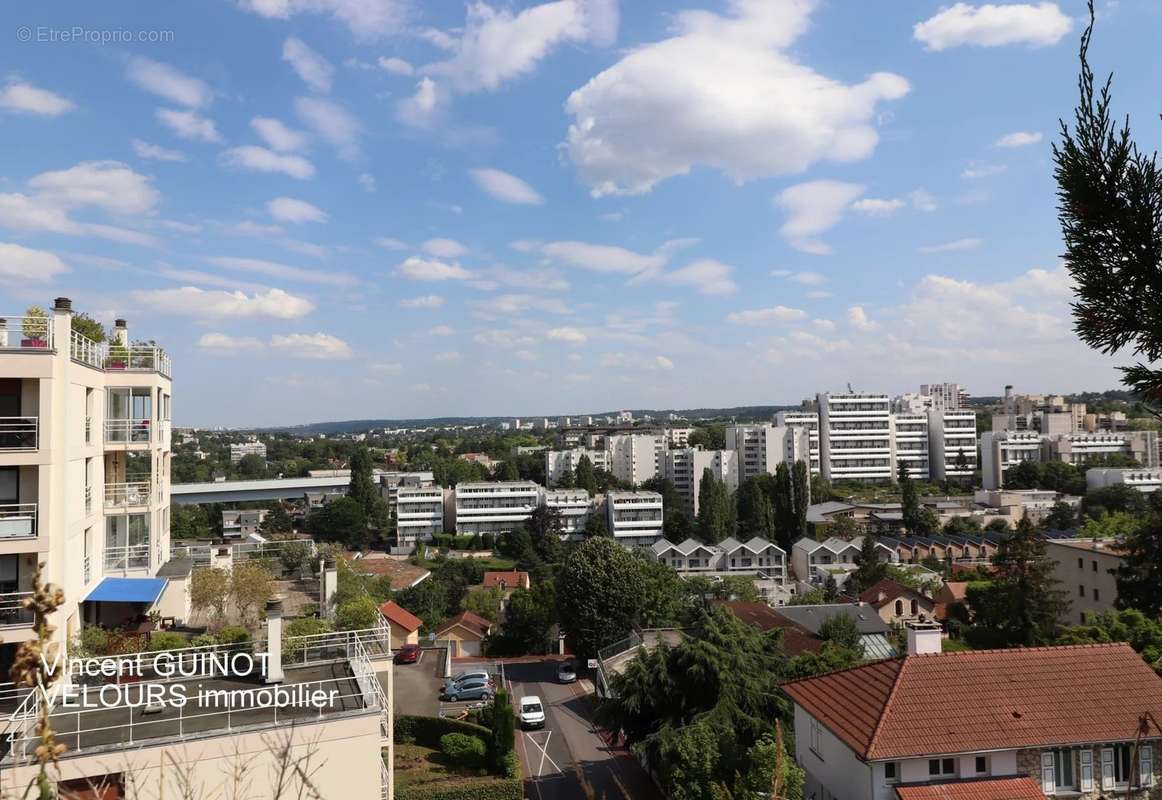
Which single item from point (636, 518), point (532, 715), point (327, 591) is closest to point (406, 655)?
point (532, 715)

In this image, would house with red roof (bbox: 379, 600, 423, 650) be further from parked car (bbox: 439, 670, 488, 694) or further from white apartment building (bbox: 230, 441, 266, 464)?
white apartment building (bbox: 230, 441, 266, 464)

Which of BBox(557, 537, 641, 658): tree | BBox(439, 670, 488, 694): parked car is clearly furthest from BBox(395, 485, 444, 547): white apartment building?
BBox(439, 670, 488, 694): parked car

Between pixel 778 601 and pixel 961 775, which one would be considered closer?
pixel 961 775

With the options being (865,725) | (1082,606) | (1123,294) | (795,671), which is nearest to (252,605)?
(865,725)

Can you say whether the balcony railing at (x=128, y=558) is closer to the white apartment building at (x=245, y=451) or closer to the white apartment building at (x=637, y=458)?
the white apartment building at (x=637, y=458)

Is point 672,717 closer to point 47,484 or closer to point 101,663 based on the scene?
point 101,663

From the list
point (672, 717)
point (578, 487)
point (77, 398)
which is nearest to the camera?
point (77, 398)
